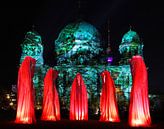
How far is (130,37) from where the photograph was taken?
2361 inches

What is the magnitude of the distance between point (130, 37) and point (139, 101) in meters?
41.5

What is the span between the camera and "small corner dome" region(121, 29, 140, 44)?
2351 inches

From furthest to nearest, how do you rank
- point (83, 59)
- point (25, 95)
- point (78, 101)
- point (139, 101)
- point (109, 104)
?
point (83, 59) < point (78, 101) < point (109, 104) < point (25, 95) < point (139, 101)

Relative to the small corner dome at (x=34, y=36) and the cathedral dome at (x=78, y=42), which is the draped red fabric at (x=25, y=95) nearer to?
the small corner dome at (x=34, y=36)

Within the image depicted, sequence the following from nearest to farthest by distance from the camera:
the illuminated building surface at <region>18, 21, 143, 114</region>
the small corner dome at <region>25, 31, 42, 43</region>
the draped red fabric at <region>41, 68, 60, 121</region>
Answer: the draped red fabric at <region>41, 68, 60, 121</region>, the illuminated building surface at <region>18, 21, 143, 114</region>, the small corner dome at <region>25, 31, 42, 43</region>

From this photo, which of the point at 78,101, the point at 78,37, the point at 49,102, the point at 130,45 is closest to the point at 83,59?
the point at 78,37

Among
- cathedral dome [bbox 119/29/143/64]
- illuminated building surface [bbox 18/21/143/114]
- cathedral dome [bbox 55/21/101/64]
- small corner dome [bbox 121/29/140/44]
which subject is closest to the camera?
illuminated building surface [bbox 18/21/143/114]

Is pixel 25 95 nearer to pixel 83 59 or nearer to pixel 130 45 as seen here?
pixel 83 59

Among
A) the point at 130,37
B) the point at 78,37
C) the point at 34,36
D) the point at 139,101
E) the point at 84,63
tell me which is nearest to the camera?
the point at 139,101

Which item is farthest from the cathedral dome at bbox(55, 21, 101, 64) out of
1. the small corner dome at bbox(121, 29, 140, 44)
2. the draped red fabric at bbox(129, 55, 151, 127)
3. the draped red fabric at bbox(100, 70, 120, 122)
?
the draped red fabric at bbox(129, 55, 151, 127)

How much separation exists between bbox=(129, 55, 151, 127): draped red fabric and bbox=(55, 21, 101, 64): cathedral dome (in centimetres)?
4113

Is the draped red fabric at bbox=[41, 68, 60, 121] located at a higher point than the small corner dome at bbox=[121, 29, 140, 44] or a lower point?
lower

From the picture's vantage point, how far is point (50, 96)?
79.8ft

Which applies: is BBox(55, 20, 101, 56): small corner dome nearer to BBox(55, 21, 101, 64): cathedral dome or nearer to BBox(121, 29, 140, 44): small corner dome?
BBox(55, 21, 101, 64): cathedral dome
